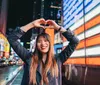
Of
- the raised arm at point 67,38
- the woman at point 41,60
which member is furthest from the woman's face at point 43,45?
the raised arm at point 67,38

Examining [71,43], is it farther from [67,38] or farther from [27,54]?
[27,54]

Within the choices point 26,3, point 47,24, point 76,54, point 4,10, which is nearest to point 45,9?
point 26,3

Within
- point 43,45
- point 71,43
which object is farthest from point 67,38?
point 43,45

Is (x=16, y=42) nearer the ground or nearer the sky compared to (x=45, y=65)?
nearer the sky

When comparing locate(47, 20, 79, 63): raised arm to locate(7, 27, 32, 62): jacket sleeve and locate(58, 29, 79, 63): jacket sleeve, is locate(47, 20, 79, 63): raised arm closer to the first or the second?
locate(58, 29, 79, 63): jacket sleeve

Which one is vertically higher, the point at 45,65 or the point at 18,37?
the point at 18,37

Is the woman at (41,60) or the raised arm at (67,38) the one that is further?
the raised arm at (67,38)

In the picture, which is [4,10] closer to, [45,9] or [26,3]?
[26,3]

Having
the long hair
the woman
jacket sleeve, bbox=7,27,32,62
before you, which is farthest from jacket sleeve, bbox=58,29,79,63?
jacket sleeve, bbox=7,27,32,62

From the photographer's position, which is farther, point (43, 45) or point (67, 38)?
point (67, 38)

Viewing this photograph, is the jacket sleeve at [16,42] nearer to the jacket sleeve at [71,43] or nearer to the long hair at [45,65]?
the long hair at [45,65]

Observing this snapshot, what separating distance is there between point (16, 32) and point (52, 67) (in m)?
0.32

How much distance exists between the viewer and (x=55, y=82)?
1470 millimetres

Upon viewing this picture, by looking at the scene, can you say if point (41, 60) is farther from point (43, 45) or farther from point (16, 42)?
point (16, 42)
